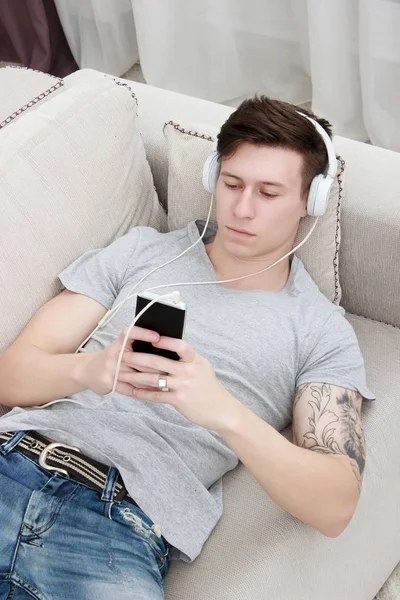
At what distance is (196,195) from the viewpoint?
1833 mm

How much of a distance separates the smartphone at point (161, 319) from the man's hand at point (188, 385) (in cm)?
1

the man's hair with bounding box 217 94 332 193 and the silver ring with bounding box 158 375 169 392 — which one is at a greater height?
the man's hair with bounding box 217 94 332 193

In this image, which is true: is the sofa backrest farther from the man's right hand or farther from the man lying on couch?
the man's right hand

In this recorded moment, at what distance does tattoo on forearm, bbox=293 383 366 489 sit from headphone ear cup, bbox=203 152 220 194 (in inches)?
18.4

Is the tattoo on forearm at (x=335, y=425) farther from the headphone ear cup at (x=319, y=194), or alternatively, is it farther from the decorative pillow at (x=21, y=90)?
the decorative pillow at (x=21, y=90)

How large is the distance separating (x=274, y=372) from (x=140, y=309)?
0.43m

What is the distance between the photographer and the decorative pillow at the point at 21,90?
5.99ft

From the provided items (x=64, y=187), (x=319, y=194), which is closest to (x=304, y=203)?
(x=319, y=194)

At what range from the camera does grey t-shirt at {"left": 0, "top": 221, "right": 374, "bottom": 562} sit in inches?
56.9

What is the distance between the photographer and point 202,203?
6.01 feet

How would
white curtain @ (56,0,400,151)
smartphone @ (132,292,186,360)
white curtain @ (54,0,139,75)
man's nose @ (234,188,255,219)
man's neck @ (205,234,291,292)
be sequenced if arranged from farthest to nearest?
white curtain @ (54,0,139,75) → white curtain @ (56,0,400,151) → man's neck @ (205,234,291,292) → man's nose @ (234,188,255,219) → smartphone @ (132,292,186,360)

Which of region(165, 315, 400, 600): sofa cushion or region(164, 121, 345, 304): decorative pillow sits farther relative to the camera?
region(164, 121, 345, 304): decorative pillow

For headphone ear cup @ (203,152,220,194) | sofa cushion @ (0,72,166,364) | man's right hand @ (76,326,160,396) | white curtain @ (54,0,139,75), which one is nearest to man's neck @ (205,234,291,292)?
headphone ear cup @ (203,152,220,194)

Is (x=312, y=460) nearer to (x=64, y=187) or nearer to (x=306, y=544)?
(x=306, y=544)
